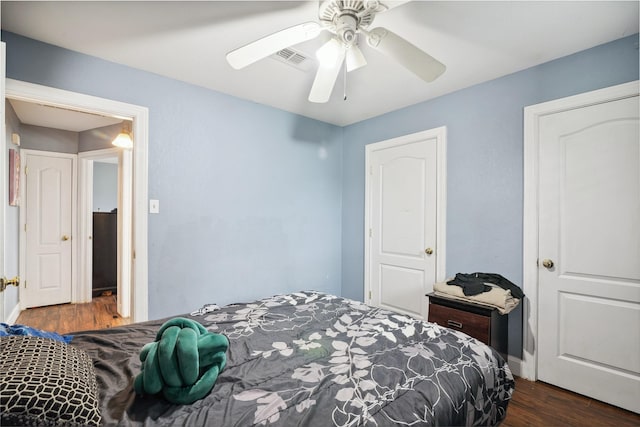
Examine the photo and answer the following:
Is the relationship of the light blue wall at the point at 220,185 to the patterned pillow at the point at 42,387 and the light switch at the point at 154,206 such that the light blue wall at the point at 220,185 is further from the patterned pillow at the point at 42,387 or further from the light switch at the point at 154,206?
the patterned pillow at the point at 42,387

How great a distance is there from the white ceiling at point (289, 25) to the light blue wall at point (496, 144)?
0.11 metres

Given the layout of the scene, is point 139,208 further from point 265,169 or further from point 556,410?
point 556,410

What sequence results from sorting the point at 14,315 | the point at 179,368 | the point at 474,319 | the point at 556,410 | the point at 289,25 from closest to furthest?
the point at 179,368
the point at 289,25
the point at 556,410
the point at 474,319
the point at 14,315

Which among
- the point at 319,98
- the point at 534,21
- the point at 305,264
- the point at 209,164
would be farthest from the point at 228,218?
the point at 534,21

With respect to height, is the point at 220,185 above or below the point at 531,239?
above

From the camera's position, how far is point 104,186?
618cm

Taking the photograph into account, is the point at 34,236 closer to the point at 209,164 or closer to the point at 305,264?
the point at 209,164

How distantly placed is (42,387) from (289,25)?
2.03 meters

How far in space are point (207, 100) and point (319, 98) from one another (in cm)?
130

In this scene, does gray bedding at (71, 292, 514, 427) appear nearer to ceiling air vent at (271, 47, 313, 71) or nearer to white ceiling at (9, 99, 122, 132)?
ceiling air vent at (271, 47, 313, 71)

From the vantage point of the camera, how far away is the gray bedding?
1.00 meters

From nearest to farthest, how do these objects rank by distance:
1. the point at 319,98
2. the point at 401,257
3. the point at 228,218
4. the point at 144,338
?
the point at 144,338, the point at 319,98, the point at 228,218, the point at 401,257

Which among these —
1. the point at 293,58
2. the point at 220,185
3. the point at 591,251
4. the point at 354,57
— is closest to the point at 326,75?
the point at 354,57

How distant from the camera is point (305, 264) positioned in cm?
359
